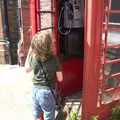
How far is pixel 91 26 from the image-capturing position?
3.43 m

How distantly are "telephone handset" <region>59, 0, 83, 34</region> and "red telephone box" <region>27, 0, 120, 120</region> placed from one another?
16 centimetres

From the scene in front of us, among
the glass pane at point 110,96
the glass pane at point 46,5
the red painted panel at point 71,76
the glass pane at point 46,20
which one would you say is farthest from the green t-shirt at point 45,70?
the red painted panel at point 71,76

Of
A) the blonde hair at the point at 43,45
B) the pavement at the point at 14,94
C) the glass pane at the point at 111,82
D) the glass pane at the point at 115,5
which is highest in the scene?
the glass pane at the point at 115,5

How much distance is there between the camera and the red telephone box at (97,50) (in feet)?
11.3

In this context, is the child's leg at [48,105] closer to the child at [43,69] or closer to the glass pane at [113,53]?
the child at [43,69]

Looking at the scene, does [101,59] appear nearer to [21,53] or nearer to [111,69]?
[111,69]

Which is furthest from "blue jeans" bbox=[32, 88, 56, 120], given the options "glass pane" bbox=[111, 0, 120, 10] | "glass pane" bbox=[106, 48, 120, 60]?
"glass pane" bbox=[111, 0, 120, 10]

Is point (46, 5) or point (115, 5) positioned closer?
point (115, 5)

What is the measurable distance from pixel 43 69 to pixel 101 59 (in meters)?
0.74

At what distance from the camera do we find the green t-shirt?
3.43 metres

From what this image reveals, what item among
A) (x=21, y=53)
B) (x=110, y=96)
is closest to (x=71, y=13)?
(x=110, y=96)

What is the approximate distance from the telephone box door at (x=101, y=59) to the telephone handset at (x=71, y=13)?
102 centimetres

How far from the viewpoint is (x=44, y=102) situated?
3.53 meters

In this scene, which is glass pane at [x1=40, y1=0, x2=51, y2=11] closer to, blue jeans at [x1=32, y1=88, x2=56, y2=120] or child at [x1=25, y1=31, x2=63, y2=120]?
child at [x1=25, y1=31, x2=63, y2=120]
